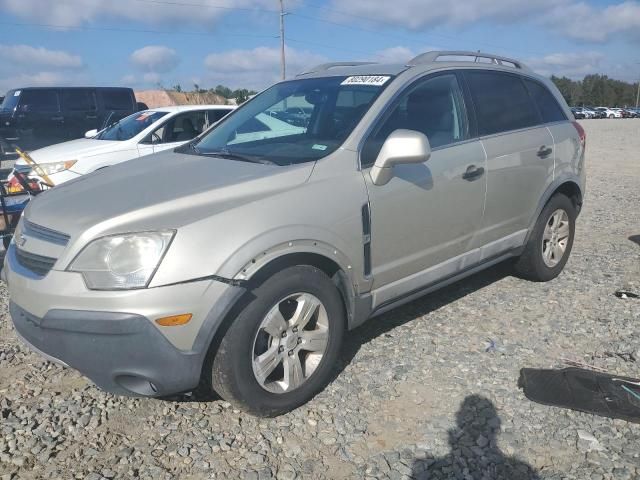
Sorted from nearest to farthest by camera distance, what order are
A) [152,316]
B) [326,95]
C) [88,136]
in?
1. [152,316]
2. [326,95]
3. [88,136]

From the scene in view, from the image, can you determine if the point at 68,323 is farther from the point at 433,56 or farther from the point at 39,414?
the point at 433,56

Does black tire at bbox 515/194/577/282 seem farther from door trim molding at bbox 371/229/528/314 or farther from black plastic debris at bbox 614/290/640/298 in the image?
black plastic debris at bbox 614/290/640/298

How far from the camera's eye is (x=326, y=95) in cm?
372

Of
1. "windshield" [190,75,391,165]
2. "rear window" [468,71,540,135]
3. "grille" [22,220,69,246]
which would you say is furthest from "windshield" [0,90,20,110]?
"rear window" [468,71,540,135]

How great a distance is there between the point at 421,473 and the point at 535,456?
1.87 feet

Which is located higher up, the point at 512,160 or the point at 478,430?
the point at 512,160

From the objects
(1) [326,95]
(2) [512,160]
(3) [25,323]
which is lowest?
(3) [25,323]

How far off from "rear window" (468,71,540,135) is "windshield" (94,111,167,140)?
19.3ft

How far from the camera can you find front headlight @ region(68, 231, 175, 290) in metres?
2.44

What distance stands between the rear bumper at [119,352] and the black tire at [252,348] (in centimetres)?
15

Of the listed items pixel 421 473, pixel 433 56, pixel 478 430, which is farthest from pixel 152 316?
pixel 433 56

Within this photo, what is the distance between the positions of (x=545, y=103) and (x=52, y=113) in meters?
14.2

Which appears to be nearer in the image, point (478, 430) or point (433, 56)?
point (478, 430)

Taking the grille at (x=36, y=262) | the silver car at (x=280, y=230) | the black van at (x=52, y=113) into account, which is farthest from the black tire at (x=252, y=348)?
the black van at (x=52, y=113)
